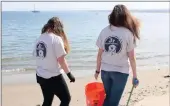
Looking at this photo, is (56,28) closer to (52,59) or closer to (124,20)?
(52,59)

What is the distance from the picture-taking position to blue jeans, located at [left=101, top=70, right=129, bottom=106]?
496 cm

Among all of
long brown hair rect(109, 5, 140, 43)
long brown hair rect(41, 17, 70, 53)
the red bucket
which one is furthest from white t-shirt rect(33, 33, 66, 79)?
long brown hair rect(109, 5, 140, 43)

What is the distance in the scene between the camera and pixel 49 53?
5.12 metres

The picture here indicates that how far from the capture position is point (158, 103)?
6809 millimetres

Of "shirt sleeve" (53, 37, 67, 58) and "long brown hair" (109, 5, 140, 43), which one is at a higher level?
"long brown hair" (109, 5, 140, 43)

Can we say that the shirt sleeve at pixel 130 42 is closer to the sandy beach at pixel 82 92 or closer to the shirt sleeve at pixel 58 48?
the shirt sleeve at pixel 58 48

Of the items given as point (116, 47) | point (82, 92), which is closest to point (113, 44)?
point (116, 47)

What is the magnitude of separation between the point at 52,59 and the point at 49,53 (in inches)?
3.6

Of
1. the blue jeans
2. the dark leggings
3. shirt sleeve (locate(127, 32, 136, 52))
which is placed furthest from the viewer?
the dark leggings

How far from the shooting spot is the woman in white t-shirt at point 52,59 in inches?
201

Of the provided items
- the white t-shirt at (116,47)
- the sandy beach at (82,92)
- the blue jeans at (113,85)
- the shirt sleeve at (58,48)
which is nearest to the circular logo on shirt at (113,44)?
the white t-shirt at (116,47)

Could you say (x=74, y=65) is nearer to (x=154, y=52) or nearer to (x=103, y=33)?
(x=154, y=52)

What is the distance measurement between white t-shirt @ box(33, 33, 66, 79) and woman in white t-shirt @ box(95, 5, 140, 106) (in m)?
0.56

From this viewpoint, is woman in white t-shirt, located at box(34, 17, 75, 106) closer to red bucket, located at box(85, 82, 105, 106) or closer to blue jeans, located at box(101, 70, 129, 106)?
red bucket, located at box(85, 82, 105, 106)
